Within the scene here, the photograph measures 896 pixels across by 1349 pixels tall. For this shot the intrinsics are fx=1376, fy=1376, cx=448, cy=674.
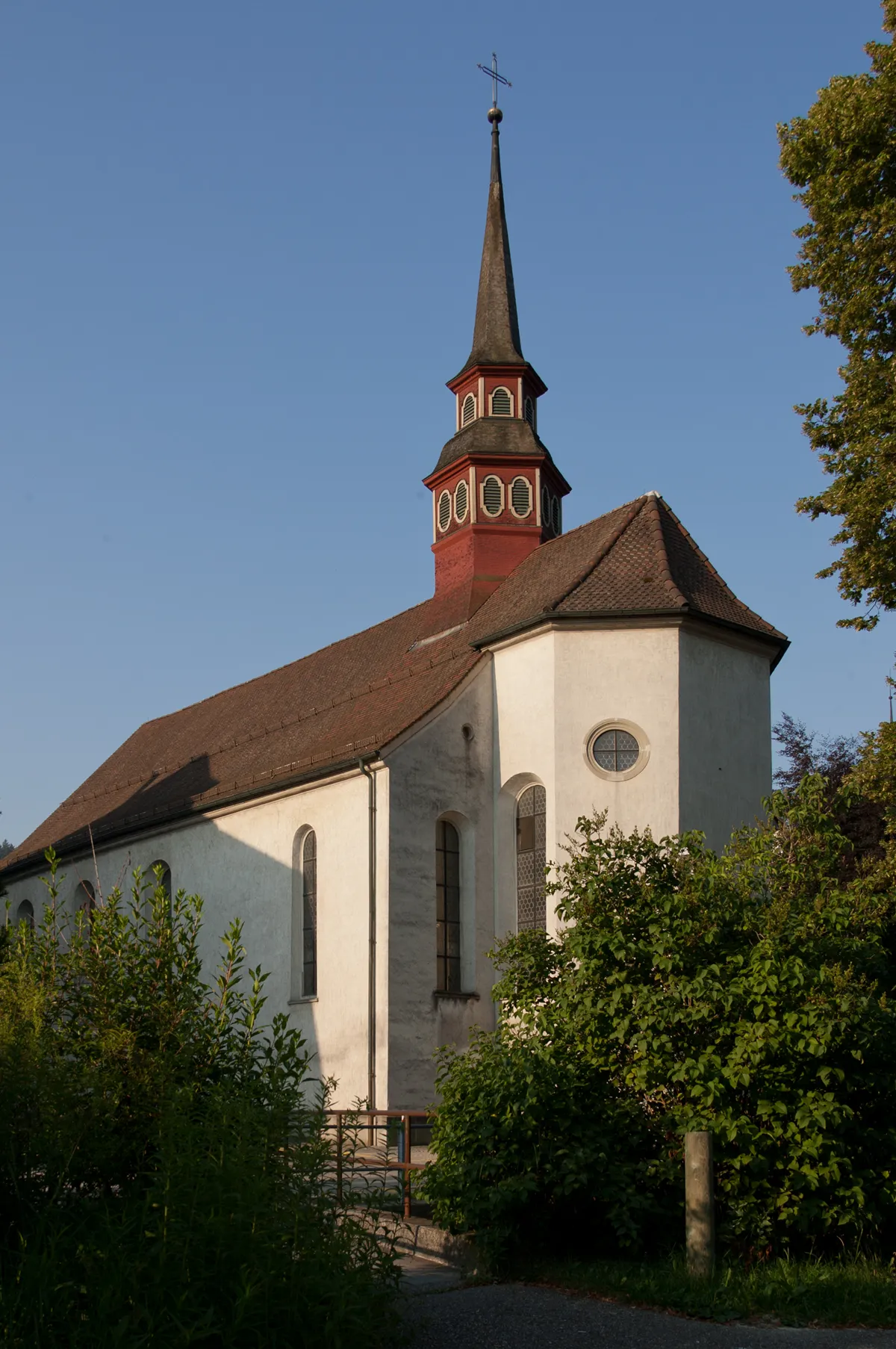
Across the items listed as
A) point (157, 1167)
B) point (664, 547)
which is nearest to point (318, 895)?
point (664, 547)

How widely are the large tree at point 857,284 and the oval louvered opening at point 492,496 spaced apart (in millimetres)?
9619

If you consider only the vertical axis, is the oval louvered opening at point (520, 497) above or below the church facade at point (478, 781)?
above

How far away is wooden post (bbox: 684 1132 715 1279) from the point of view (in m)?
9.72

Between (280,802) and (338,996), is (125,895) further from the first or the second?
(338,996)

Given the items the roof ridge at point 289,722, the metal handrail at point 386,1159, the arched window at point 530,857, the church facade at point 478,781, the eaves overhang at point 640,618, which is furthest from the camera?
the roof ridge at point 289,722

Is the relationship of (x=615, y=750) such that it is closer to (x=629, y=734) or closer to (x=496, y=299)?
(x=629, y=734)

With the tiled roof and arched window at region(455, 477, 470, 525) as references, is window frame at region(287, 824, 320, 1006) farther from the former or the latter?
arched window at region(455, 477, 470, 525)

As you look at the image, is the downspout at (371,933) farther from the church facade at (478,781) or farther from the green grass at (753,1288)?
the green grass at (753,1288)

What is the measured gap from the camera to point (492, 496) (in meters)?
26.0

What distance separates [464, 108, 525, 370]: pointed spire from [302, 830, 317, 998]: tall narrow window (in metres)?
10.7

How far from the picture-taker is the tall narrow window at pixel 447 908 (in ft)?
67.4

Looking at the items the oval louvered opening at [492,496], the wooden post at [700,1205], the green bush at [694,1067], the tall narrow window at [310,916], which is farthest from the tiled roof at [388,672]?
the wooden post at [700,1205]

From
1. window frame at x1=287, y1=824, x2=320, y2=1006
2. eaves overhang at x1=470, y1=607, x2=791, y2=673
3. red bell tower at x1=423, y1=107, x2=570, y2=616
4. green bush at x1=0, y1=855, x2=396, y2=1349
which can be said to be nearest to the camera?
green bush at x1=0, y1=855, x2=396, y2=1349

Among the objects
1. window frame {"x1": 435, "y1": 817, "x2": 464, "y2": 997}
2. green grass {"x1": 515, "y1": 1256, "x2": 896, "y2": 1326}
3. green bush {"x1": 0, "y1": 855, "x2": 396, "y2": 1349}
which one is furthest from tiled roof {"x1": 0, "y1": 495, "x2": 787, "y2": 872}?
green bush {"x1": 0, "y1": 855, "x2": 396, "y2": 1349}
